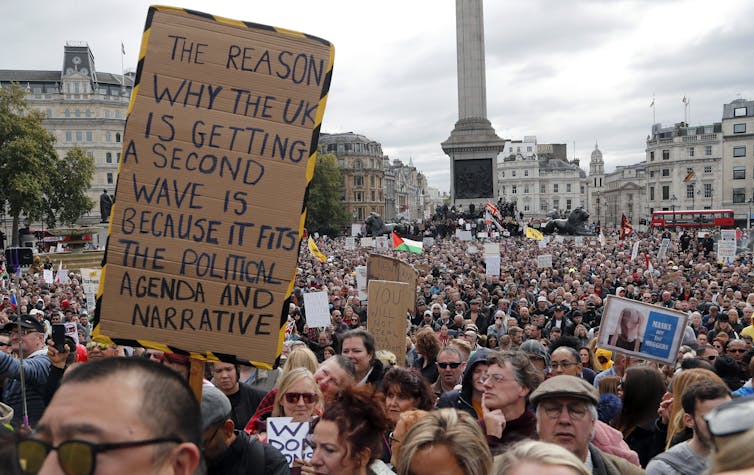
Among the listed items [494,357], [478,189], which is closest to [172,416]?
[494,357]

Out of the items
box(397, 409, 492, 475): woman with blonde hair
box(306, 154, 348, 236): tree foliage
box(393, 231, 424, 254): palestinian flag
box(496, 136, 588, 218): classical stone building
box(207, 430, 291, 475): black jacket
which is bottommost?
box(207, 430, 291, 475): black jacket

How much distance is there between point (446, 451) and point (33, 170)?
2284 inches

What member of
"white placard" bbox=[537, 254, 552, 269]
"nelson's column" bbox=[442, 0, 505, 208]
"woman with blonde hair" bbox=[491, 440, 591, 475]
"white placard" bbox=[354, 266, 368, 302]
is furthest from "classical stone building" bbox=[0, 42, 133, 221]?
"woman with blonde hair" bbox=[491, 440, 591, 475]

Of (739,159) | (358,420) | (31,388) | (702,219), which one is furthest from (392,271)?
(739,159)

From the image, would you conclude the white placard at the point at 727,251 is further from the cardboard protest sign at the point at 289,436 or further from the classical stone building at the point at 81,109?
the classical stone building at the point at 81,109

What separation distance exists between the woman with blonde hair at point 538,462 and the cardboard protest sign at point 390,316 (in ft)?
17.2

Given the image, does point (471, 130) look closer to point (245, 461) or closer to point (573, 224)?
point (573, 224)

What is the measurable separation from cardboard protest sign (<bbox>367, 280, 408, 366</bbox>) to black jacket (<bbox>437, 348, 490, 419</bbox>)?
2.25 meters

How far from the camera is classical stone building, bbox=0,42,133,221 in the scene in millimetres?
82500

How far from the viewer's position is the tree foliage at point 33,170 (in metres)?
53.7

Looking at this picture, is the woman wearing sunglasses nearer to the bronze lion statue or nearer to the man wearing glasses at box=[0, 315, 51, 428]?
the man wearing glasses at box=[0, 315, 51, 428]

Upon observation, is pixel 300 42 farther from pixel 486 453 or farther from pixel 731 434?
pixel 731 434

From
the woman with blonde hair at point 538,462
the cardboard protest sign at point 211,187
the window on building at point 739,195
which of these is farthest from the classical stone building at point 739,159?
the woman with blonde hair at point 538,462

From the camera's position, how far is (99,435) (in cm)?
167
